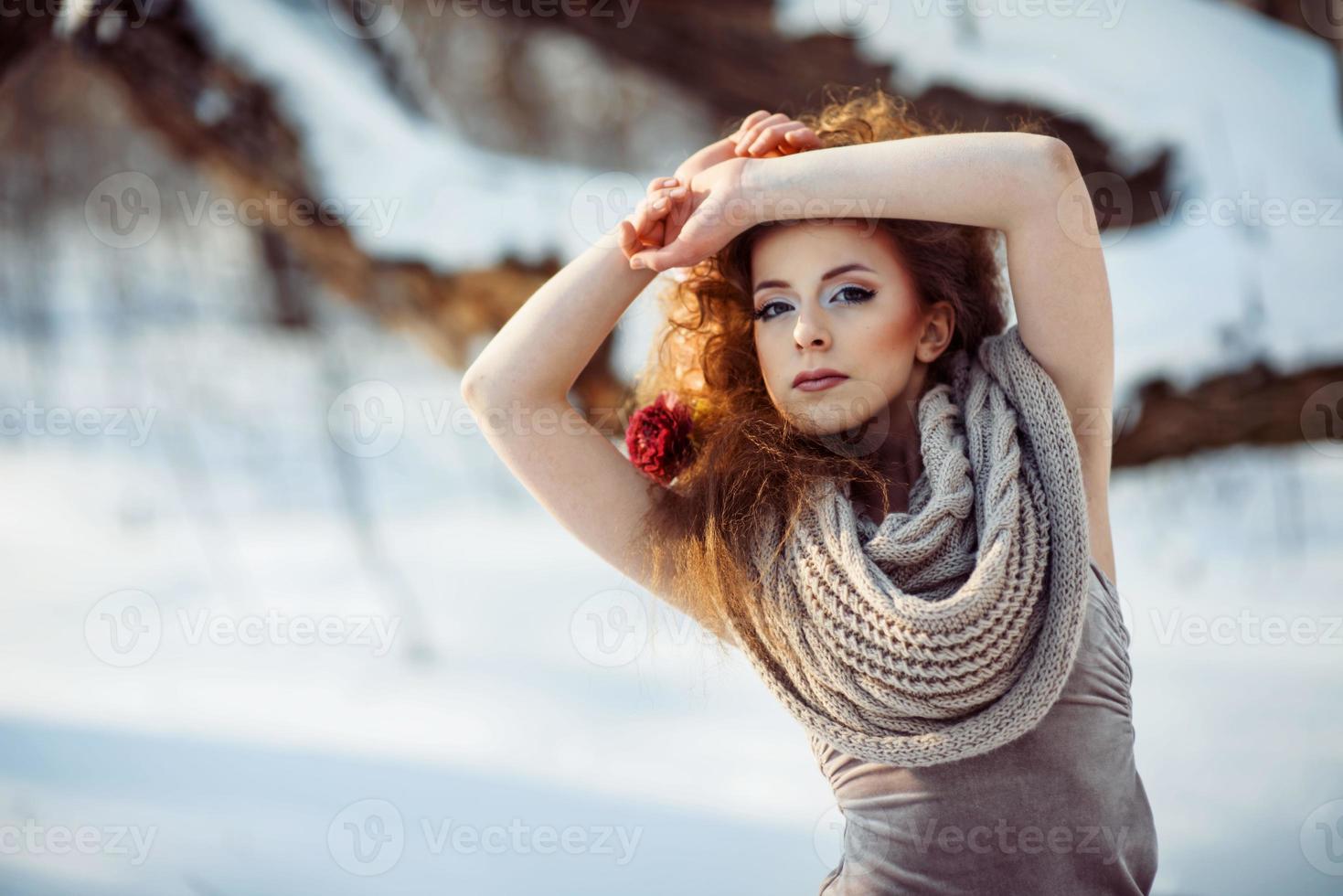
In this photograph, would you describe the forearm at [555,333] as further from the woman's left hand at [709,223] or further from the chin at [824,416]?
the chin at [824,416]

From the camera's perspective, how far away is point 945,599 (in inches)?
29.4

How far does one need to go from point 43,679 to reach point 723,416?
5.91 feet

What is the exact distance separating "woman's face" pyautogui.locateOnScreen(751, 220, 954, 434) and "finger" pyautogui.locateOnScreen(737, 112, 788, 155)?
9 cm

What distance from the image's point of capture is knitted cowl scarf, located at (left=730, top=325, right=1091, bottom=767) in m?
0.74

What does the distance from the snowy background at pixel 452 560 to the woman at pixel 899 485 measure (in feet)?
1.97

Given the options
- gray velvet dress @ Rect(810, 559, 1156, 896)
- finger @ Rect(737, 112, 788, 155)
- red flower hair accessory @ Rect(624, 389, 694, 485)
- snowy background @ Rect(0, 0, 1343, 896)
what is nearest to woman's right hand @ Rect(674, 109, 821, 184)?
finger @ Rect(737, 112, 788, 155)

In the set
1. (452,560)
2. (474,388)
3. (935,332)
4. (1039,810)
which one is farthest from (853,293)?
(452,560)

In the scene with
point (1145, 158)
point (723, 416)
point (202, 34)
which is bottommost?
point (723, 416)

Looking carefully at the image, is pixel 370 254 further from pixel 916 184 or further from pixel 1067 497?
pixel 1067 497

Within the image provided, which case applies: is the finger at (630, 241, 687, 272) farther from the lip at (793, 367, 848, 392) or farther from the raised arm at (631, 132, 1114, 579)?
the lip at (793, 367, 848, 392)

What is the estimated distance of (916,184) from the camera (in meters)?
0.79

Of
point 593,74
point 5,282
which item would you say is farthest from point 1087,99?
point 5,282

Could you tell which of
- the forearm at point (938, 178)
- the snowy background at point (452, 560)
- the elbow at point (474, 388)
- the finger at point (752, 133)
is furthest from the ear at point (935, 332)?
the snowy background at point (452, 560)

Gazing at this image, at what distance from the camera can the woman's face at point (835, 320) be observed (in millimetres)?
828
